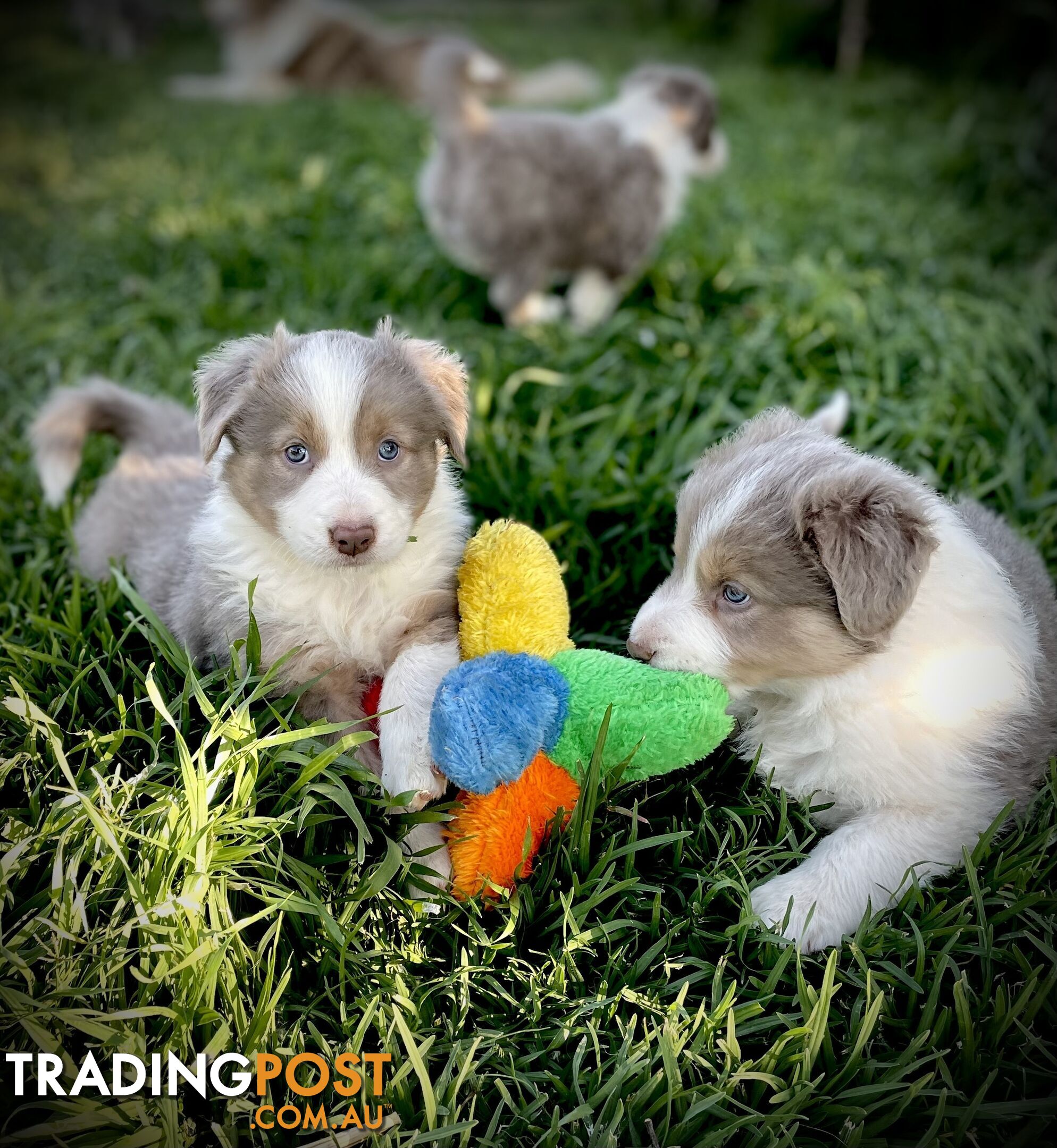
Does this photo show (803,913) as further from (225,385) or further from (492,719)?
(225,385)

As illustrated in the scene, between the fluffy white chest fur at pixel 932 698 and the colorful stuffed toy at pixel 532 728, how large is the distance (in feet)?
1.02

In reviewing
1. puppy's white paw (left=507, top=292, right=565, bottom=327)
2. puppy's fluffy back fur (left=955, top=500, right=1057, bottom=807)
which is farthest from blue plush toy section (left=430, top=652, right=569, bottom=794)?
puppy's white paw (left=507, top=292, right=565, bottom=327)

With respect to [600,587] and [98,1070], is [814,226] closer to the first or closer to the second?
[600,587]

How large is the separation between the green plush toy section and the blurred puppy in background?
1031 cm

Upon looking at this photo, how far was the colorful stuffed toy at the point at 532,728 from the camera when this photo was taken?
2.36 metres

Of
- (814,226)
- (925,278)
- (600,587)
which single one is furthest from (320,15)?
(600,587)

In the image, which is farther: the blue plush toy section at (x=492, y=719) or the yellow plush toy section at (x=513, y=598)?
the yellow plush toy section at (x=513, y=598)

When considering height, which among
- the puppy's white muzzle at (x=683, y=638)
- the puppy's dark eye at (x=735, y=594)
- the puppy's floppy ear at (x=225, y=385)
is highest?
the puppy's floppy ear at (x=225, y=385)

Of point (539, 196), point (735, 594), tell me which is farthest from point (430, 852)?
point (539, 196)

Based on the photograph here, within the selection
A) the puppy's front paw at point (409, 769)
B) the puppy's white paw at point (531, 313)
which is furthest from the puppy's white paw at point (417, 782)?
the puppy's white paw at point (531, 313)

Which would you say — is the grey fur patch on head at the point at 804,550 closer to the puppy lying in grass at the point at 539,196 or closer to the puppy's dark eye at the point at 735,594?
the puppy's dark eye at the point at 735,594

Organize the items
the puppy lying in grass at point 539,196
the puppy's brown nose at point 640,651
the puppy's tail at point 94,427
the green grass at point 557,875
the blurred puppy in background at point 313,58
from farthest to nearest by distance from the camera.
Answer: the blurred puppy in background at point 313,58
the puppy lying in grass at point 539,196
the puppy's tail at point 94,427
the puppy's brown nose at point 640,651
the green grass at point 557,875

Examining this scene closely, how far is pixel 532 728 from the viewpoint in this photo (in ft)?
7.91

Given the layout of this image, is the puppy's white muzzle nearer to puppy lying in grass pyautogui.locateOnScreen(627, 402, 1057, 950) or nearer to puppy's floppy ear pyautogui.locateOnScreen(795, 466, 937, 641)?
puppy lying in grass pyautogui.locateOnScreen(627, 402, 1057, 950)
